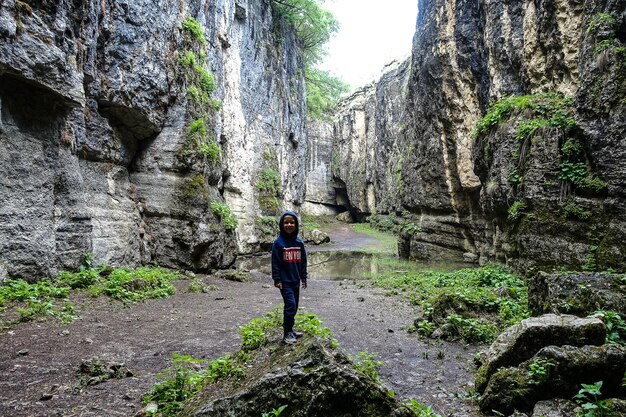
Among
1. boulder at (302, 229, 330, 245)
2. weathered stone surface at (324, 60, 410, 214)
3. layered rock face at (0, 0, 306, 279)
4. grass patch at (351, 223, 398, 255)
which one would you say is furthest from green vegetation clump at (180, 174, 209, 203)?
weathered stone surface at (324, 60, 410, 214)

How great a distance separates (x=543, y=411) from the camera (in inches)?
121

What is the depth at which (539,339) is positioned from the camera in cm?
395

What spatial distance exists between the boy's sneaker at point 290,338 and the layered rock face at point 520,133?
23.8ft

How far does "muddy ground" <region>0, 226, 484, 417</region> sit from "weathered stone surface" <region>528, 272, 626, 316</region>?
1.26m

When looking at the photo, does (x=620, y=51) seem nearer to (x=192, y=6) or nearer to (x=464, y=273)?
(x=464, y=273)

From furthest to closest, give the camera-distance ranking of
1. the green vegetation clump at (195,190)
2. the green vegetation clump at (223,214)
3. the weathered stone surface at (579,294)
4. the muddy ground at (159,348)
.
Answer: the green vegetation clump at (223,214)
the green vegetation clump at (195,190)
the weathered stone surface at (579,294)
the muddy ground at (159,348)

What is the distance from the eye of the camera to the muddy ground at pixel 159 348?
3582 mm

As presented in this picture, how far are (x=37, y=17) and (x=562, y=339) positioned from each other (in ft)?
33.1

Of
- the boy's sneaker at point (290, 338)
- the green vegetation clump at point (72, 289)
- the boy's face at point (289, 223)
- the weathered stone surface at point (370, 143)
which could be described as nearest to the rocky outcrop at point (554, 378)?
the boy's sneaker at point (290, 338)

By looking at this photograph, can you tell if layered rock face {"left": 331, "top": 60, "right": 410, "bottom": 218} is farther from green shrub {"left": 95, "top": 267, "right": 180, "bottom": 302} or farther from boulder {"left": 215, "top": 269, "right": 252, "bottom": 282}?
green shrub {"left": 95, "top": 267, "right": 180, "bottom": 302}

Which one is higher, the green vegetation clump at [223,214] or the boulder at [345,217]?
the green vegetation clump at [223,214]

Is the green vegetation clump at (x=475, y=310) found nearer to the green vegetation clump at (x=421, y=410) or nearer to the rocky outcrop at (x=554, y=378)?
the rocky outcrop at (x=554, y=378)

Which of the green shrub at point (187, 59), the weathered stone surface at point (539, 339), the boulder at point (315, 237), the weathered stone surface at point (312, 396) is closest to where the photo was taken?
the weathered stone surface at point (312, 396)

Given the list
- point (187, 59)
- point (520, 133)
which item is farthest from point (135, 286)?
point (520, 133)
